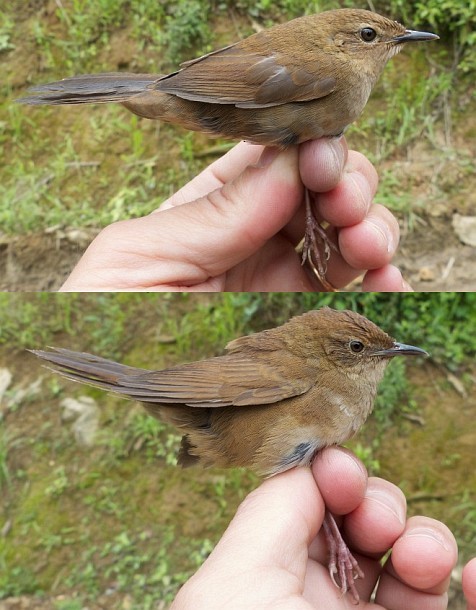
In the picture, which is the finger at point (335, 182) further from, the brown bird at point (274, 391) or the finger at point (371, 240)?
the brown bird at point (274, 391)

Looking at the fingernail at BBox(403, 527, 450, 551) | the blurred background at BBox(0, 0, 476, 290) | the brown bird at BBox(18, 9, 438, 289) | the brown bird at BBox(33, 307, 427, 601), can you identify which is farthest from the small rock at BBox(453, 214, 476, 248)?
the fingernail at BBox(403, 527, 450, 551)

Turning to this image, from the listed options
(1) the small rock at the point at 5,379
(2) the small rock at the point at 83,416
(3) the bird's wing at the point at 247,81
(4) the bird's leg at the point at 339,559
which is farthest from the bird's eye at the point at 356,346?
(1) the small rock at the point at 5,379

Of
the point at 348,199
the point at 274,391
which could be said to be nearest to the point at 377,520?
the point at 274,391

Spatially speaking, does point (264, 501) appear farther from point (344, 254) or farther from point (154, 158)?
point (154, 158)

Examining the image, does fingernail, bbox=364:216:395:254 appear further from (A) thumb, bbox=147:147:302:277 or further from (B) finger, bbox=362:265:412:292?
(A) thumb, bbox=147:147:302:277

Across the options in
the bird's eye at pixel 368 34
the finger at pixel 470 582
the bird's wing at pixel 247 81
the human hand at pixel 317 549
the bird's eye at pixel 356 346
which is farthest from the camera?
the bird's eye at pixel 368 34

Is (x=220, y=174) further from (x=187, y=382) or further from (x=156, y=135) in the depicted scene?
(x=156, y=135)
